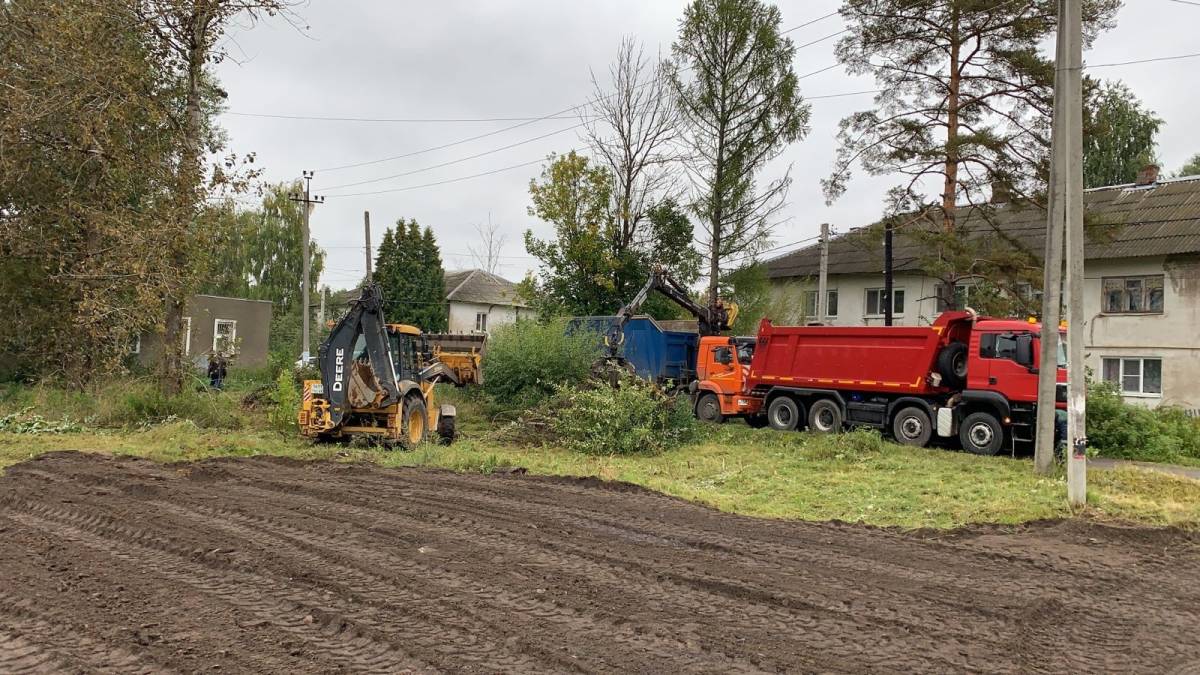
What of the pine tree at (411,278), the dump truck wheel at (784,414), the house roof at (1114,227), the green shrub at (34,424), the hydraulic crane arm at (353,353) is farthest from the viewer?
the pine tree at (411,278)

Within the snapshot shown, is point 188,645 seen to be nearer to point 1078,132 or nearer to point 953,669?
point 953,669

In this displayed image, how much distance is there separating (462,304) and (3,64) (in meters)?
36.0

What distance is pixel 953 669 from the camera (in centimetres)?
460

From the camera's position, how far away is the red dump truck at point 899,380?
1492 cm

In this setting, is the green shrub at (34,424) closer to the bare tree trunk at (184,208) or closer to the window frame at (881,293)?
the bare tree trunk at (184,208)

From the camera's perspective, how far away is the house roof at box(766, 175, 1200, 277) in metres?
20.9

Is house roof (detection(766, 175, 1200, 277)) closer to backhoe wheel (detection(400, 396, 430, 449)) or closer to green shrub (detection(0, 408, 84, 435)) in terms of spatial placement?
backhoe wheel (detection(400, 396, 430, 449))

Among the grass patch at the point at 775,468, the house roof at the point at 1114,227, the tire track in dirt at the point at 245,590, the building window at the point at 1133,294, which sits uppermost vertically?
the house roof at the point at 1114,227

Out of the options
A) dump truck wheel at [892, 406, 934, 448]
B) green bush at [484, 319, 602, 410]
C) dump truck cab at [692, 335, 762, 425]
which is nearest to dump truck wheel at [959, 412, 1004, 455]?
dump truck wheel at [892, 406, 934, 448]

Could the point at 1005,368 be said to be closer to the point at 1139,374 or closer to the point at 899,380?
the point at 899,380

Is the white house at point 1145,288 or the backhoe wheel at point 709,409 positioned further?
the white house at point 1145,288

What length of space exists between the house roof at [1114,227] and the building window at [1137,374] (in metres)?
3.30

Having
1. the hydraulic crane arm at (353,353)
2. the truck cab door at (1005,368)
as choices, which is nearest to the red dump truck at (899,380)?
the truck cab door at (1005,368)

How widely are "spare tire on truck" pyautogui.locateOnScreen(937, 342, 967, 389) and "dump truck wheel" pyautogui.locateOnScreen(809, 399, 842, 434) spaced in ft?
7.54
